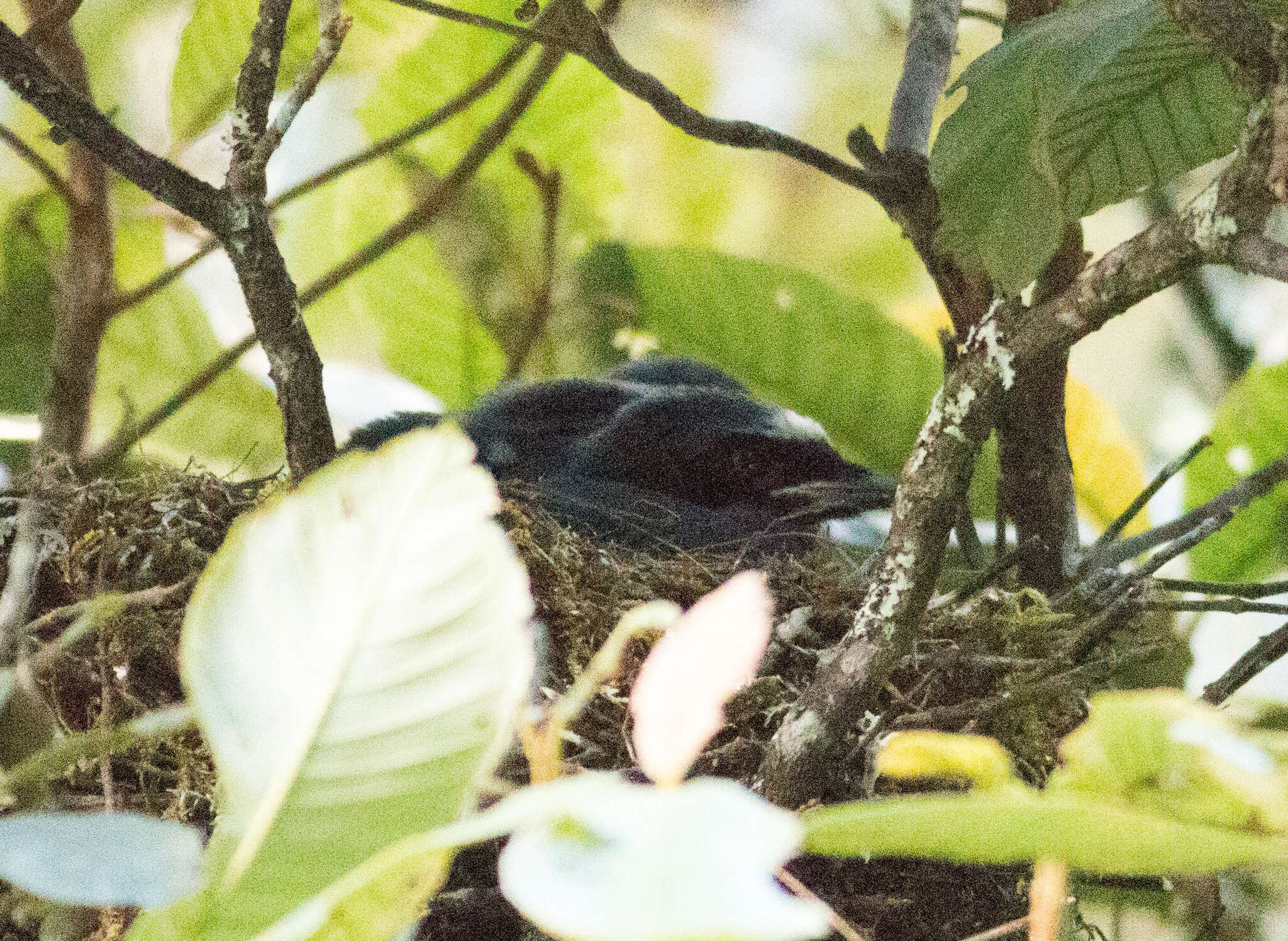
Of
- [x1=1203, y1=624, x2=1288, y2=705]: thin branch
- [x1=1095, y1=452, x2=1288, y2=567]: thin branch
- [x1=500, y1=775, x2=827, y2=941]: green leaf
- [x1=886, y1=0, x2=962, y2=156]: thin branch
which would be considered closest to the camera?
[x1=500, y1=775, x2=827, y2=941]: green leaf

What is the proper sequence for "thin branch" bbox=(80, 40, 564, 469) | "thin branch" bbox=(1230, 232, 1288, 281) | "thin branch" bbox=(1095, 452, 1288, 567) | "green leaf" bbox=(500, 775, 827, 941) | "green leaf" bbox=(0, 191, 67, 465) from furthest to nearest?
1. "green leaf" bbox=(0, 191, 67, 465)
2. "thin branch" bbox=(80, 40, 564, 469)
3. "thin branch" bbox=(1095, 452, 1288, 567)
4. "thin branch" bbox=(1230, 232, 1288, 281)
5. "green leaf" bbox=(500, 775, 827, 941)

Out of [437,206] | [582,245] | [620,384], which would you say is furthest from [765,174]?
[437,206]

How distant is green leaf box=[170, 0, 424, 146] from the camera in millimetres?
1306

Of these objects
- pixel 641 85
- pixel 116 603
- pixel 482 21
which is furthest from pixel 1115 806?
pixel 482 21

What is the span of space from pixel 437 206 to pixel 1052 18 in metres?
0.84

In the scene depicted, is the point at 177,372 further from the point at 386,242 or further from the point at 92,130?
the point at 92,130

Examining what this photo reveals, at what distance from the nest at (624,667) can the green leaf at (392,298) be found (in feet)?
1.85

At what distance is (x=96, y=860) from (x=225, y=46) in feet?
3.80

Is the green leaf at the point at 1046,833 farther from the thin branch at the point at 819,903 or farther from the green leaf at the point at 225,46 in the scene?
the green leaf at the point at 225,46

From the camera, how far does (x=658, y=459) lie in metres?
1.52

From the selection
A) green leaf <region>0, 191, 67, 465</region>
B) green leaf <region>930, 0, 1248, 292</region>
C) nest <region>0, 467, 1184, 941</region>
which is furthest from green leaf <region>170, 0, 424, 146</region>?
green leaf <region>930, 0, 1248, 292</region>

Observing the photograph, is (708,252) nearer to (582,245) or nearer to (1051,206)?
(582,245)

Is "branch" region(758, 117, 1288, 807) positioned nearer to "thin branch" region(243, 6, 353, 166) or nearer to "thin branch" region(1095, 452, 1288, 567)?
"thin branch" region(1095, 452, 1288, 567)

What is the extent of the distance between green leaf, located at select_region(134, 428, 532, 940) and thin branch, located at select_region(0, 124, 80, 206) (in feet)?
3.38
